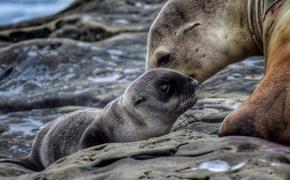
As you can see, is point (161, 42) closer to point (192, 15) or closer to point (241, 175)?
point (192, 15)

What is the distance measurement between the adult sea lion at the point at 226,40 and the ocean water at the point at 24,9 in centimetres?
1281

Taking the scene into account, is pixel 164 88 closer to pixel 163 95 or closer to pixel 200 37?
pixel 163 95

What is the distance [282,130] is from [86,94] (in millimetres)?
4676

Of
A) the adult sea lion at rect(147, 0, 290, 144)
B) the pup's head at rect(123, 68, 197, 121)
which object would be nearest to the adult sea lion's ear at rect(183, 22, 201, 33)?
the adult sea lion at rect(147, 0, 290, 144)

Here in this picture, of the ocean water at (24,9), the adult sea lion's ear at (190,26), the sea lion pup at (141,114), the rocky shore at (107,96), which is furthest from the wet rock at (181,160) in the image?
the ocean water at (24,9)

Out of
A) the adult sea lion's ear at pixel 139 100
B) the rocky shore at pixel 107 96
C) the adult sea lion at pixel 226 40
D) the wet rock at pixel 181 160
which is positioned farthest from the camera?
the adult sea lion's ear at pixel 139 100

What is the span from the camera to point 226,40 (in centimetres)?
686

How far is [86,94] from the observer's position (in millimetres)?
9695

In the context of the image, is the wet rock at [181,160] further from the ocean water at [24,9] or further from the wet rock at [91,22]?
the ocean water at [24,9]

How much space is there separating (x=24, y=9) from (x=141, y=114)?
14.4m

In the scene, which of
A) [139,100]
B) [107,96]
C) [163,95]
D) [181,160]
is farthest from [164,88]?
[107,96]

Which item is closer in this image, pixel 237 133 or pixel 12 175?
pixel 237 133

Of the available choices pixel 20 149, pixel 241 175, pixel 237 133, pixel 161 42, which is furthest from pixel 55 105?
pixel 241 175

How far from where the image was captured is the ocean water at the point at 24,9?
2005cm
